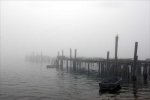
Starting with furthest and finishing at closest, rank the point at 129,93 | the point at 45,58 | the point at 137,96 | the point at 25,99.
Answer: the point at 45,58, the point at 129,93, the point at 137,96, the point at 25,99

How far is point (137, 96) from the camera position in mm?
34969

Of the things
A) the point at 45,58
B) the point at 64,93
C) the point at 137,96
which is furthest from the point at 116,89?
the point at 45,58

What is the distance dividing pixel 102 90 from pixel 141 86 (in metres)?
9.41

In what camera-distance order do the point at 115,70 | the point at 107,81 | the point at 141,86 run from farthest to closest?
the point at 115,70
the point at 141,86
the point at 107,81

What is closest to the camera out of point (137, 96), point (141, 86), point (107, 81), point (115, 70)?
point (137, 96)

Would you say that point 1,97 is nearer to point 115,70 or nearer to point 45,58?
point 115,70

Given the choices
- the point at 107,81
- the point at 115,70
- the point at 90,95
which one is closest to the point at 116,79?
the point at 107,81

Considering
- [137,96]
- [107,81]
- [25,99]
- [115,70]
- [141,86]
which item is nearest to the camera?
[25,99]

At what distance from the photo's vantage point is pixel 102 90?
38812 mm

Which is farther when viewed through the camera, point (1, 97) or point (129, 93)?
point (129, 93)

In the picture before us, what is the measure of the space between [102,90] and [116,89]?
2.48 meters

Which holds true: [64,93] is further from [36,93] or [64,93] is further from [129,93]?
[129,93]

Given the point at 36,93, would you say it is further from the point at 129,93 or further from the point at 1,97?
the point at 129,93

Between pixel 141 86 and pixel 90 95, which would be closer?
pixel 90 95
